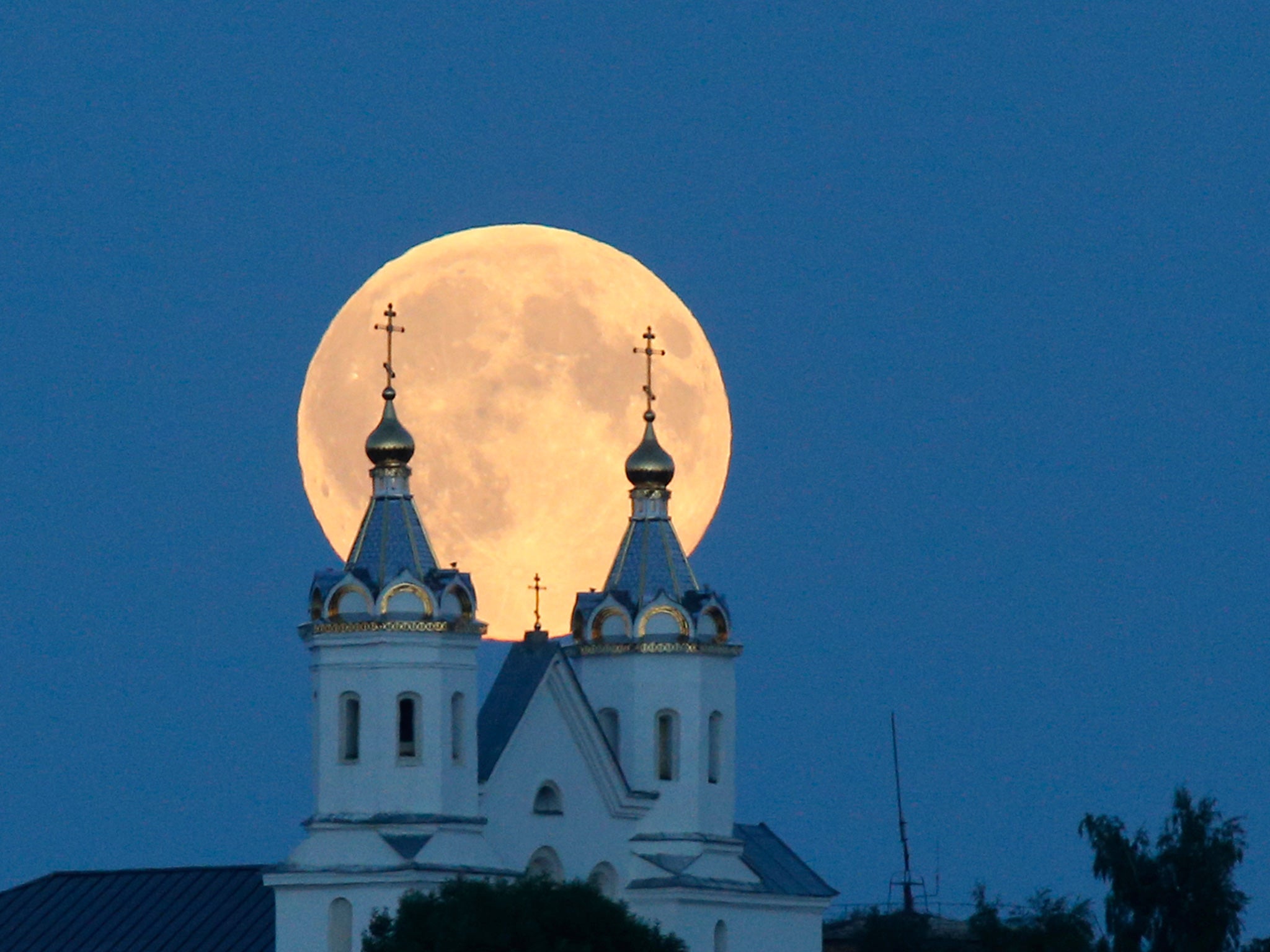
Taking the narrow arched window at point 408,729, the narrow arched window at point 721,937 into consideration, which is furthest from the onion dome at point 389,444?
the narrow arched window at point 721,937

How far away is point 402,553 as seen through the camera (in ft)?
231

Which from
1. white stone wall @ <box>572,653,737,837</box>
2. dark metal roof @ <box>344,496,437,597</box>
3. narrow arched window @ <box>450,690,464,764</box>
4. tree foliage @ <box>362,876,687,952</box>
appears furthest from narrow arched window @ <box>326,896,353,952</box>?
white stone wall @ <box>572,653,737,837</box>

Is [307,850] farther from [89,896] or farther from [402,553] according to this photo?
[89,896]

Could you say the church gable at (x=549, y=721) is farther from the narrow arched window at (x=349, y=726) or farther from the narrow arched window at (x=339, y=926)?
the narrow arched window at (x=339, y=926)

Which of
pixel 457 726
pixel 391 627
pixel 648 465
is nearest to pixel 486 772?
pixel 457 726

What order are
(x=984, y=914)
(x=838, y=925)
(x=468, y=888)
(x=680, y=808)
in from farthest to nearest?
(x=838, y=925) < (x=984, y=914) < (x=680, y=808) < (x=468, y=888)

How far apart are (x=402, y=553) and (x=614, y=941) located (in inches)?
298

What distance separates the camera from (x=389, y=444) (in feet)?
234

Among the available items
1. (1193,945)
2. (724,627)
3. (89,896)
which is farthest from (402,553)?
(1193,945)

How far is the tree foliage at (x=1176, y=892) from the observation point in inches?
3462

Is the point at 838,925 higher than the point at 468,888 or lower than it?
higher

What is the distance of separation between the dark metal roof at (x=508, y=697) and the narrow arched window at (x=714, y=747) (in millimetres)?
3601

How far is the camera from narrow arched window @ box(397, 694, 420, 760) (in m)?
69.5

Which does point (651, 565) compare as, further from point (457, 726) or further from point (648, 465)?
point (457, 726)
